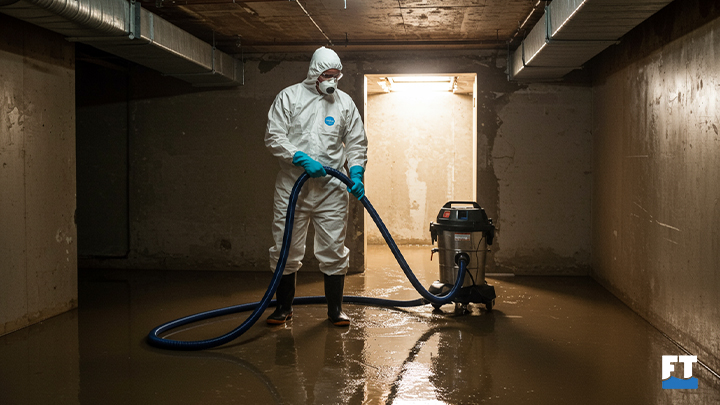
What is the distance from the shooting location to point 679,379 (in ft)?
7.54

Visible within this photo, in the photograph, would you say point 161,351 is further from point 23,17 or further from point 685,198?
point 685,198

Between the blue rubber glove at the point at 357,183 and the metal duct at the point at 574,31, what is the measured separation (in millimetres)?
1353

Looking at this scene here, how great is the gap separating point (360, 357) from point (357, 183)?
38.5 inches

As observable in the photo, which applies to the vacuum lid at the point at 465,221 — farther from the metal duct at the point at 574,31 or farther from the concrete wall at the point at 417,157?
the concrete wall at the point at 417,157

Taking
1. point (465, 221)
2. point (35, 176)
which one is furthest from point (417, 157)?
point (35, 176)

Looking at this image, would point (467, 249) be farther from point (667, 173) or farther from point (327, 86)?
point (327, 86)

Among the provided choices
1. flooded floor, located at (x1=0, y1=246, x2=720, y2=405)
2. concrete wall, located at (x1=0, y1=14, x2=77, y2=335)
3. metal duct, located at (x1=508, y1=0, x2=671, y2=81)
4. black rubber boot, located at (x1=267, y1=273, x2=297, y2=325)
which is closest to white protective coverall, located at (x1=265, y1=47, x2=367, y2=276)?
black rubber boot, located at (x1=267, y1=273, x2=297, y2=325)

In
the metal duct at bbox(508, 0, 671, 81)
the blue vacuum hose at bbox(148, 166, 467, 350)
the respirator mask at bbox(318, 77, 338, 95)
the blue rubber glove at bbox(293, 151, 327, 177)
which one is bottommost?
the blue vacuum hose at bbox(148, 166, 467, 350)

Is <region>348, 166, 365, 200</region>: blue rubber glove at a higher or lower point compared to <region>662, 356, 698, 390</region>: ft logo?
higher

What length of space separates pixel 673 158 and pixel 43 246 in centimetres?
358

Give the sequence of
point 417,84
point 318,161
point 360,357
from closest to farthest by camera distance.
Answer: point 360,357 → point 318,161 → point 417,84

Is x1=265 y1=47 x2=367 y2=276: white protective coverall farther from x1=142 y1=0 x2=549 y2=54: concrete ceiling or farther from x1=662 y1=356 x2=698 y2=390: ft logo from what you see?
x1=662 y1=356 x2=698 y2=390: ft logo

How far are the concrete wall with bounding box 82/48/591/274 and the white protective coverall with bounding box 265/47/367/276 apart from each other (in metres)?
1.71

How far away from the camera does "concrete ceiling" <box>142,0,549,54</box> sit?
3.65 metres
